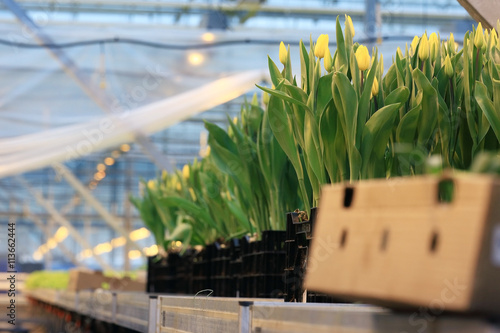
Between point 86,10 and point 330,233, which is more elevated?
point 86,10

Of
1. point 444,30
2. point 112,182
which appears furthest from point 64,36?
point 112,182

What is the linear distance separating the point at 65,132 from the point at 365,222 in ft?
13.2

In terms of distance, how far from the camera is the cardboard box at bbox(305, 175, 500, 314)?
1.79ft

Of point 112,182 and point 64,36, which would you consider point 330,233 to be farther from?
point 112,182

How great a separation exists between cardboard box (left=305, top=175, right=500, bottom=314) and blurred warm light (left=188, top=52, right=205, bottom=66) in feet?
15.2

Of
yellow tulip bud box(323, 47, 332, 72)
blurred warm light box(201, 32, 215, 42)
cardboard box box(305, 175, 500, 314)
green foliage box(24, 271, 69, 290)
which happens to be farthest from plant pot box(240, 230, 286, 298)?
green foliage box(24, 271, 69, 290)

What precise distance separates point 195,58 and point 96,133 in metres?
1.13

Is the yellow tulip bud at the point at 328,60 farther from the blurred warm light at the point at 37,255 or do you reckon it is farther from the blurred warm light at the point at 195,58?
the blurred warm light at the point at 37,255

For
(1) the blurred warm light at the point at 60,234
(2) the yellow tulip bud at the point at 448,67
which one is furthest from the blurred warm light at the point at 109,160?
(2) the yellow tulip bud at the point at 448,67

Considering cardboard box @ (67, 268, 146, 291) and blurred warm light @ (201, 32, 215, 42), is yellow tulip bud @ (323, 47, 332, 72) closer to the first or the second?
cardboard box @ (67, 268, 146, 291)

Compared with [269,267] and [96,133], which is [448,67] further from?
[96,133]

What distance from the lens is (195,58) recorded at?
530 centimetres

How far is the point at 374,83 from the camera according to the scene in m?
1.54

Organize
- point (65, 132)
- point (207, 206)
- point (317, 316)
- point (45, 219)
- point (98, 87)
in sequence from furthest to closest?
point (45, 219) → point (98, 87) → point (65, 132) → point (207, 206) → point (317, 316)
